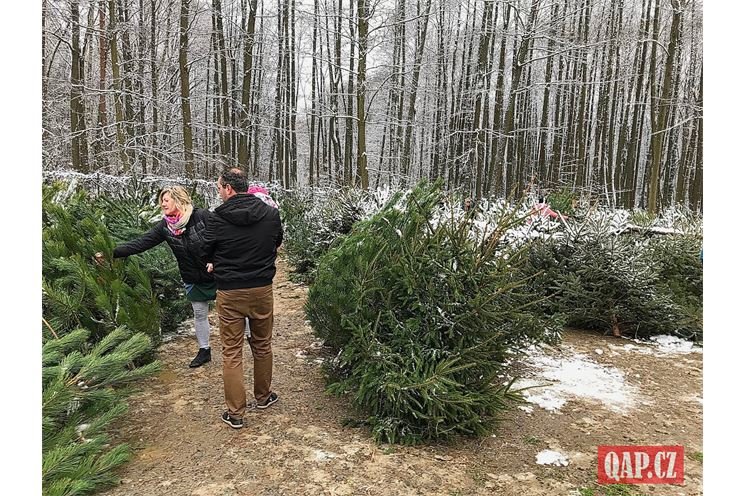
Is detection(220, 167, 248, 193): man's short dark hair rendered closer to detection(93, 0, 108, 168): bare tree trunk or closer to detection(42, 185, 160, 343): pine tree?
detection(42, 185, 160, 343): pine tree

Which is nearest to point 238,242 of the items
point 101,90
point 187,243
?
point 187,243

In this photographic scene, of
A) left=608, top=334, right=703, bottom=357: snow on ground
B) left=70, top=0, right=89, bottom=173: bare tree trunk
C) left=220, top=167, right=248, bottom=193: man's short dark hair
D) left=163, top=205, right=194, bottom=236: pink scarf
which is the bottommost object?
left=608, top=334, right=703, bottom=357: snow on ground

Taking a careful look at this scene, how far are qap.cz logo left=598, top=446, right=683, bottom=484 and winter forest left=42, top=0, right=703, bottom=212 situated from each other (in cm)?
313

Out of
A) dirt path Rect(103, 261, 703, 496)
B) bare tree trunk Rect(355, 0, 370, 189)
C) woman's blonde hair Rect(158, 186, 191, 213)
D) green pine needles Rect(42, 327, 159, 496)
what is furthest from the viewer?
bare tree trunk Rect(355, 0, 370, 189)

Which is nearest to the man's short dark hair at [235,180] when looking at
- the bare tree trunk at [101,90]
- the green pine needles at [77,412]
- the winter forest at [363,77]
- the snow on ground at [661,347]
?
the green pine needles at [77,412]

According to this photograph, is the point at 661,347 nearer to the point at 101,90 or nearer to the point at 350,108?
the point at 101,90

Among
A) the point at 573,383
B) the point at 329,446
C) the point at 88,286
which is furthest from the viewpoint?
the point at 573,383

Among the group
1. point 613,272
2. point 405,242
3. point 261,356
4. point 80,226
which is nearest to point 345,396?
point 261,356

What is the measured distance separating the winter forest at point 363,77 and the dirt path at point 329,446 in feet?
9.51

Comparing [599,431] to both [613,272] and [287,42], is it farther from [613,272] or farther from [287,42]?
[287,42]

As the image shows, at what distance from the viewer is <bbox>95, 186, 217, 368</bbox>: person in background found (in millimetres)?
3363

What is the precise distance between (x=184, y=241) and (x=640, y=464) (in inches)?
131

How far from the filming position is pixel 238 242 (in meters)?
2.86

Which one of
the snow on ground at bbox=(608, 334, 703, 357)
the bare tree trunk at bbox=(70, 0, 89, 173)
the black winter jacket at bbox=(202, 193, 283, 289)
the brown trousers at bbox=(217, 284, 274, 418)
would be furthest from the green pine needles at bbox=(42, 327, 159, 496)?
the bare tree trunk at bbox=(70, 0, 89, 173)
